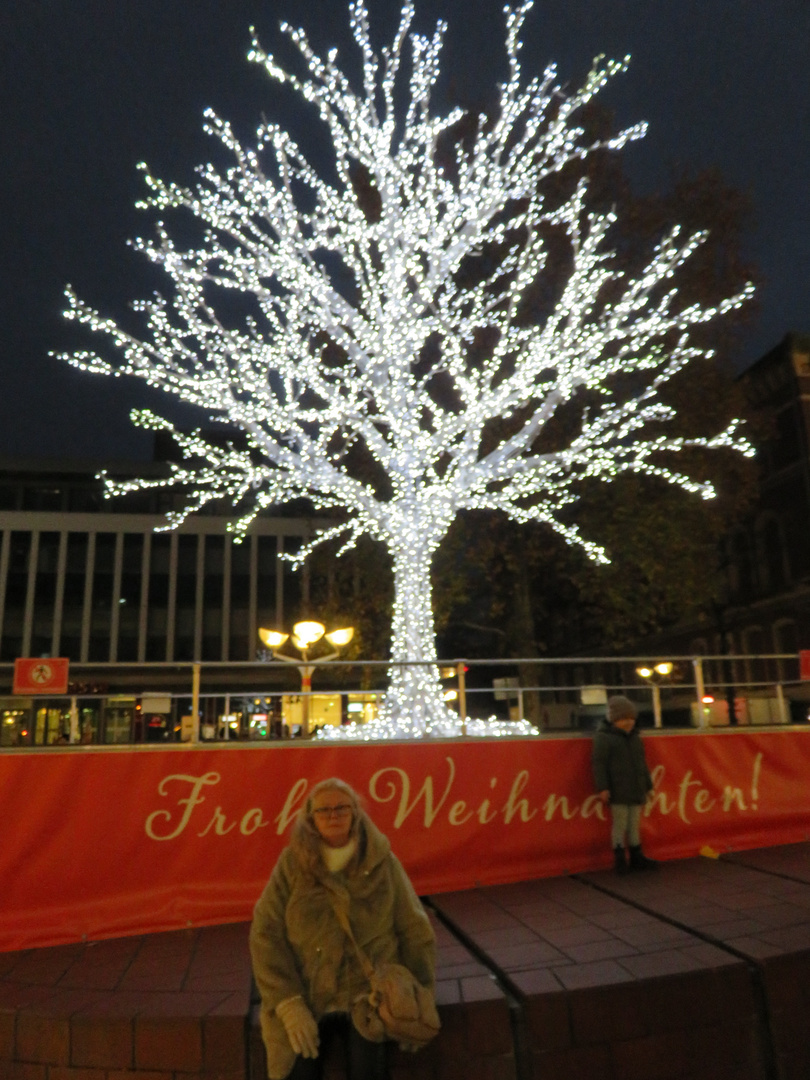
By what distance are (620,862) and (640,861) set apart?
19 centimetres

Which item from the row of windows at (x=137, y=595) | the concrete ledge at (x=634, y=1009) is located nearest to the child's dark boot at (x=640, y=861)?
the concrete ledge at (x=634, y=1009)

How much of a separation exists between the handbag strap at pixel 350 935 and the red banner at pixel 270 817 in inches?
101

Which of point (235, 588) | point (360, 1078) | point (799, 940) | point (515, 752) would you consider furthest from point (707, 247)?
point (235, 588)

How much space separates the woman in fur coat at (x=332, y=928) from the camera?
3184 millimetres

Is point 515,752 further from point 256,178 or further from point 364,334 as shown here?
point 256,178

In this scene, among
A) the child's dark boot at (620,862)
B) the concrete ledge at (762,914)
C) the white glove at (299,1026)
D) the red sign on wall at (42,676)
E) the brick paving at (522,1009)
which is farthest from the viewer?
the child's dark boot at (620,862)

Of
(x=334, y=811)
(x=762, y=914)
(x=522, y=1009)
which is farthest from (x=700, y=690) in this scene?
(x=334, y=811)

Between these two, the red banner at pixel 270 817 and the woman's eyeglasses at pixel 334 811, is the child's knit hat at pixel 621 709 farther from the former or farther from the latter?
the woman's eyeglasses at pixel 334 811

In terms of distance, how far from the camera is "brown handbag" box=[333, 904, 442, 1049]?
123 inches

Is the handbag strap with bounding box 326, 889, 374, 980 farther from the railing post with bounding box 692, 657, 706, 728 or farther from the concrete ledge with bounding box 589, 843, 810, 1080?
the railing post with bounding box 692, 657, 706, 728

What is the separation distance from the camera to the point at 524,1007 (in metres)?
3.67

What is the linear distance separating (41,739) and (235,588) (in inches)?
1774

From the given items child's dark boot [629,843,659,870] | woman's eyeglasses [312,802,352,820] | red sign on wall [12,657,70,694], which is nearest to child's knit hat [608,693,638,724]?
child's dark boot [629,843,659,870]

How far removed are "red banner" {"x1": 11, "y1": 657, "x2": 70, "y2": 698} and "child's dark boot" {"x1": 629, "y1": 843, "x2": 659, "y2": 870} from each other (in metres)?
4.34
